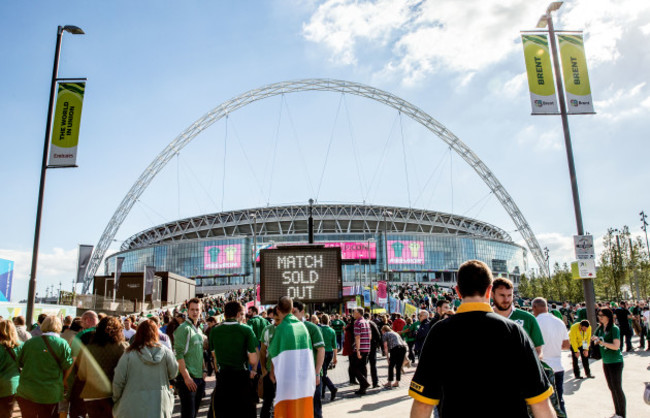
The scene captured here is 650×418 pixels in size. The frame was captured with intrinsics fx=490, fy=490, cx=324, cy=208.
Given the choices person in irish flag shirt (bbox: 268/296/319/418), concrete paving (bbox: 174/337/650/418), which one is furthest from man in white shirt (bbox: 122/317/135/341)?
person in irish flag shirt (bbox: 268/296/319/418)

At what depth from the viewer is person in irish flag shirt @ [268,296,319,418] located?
6.10 meters

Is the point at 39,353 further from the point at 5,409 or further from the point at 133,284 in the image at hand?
the point at 133,284

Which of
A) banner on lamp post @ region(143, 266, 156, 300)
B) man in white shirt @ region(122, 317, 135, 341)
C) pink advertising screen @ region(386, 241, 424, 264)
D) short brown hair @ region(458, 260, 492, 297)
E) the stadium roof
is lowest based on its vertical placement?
man in white shirt @ region(122, 317, 135, 341)

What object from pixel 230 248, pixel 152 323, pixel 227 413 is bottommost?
pixel 227 413

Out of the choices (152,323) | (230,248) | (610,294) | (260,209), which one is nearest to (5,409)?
(152,323)

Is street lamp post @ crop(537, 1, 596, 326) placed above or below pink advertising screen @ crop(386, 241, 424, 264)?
below

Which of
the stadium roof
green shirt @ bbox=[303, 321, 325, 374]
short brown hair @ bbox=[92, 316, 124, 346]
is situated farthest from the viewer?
the stadium roof

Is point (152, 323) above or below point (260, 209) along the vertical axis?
below

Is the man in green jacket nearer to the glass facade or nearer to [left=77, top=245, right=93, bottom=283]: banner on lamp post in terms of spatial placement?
[left=77, top=245, right=93, bottom=283]: banner on lamp post

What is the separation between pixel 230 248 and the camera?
366ft

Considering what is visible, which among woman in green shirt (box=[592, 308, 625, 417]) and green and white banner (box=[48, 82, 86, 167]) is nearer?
woman in green shirt (box=[592, 308, 625, 417])

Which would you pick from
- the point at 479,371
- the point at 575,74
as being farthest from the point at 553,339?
the point at 575,74

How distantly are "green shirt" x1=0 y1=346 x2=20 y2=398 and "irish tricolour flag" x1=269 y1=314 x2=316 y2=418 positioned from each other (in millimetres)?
3824

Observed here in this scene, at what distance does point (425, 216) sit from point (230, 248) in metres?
50.9
